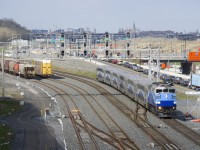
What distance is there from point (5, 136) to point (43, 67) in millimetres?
41193

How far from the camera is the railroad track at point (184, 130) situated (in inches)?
1174

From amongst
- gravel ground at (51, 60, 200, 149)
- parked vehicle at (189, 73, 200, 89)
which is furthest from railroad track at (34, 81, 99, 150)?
parked vehicle at (189, 73, 200, 89)

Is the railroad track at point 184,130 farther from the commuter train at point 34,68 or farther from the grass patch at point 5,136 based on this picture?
the commuter train at point 34,68

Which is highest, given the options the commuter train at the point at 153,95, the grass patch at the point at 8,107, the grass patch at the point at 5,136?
the commuter train at the point at 153,95

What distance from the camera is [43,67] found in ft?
229

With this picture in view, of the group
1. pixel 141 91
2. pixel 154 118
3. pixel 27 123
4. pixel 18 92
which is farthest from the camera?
pixel 18 92

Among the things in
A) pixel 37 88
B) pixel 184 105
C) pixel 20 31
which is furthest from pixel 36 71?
pixel 20 31

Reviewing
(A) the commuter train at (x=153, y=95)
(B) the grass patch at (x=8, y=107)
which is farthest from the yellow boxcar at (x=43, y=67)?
(B) the grass patch at (x=8, y=107)

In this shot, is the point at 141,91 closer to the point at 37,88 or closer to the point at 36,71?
the point at 37,88

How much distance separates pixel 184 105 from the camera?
153 ft

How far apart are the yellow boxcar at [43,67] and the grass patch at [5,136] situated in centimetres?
3698

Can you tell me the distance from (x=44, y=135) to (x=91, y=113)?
34.5 ft

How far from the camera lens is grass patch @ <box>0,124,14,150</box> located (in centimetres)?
2639

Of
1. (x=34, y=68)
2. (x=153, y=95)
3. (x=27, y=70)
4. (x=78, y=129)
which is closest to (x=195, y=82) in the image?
(x=34, y=68)
